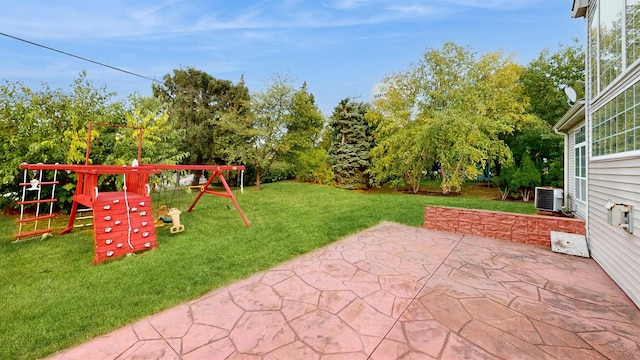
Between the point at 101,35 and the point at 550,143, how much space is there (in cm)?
1726

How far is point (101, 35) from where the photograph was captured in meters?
7.96

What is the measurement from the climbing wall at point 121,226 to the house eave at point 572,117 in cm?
816

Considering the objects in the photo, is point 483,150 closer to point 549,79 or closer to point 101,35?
point 549,79

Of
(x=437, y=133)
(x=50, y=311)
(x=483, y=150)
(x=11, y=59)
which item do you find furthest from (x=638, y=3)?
(x=11, y=59)

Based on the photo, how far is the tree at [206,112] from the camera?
12344 millimetres

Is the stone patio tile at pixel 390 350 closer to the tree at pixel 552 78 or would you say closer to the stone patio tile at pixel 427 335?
the stone patio tile at pixel 427 335

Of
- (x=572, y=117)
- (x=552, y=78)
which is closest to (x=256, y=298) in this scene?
(x=572, y=117)

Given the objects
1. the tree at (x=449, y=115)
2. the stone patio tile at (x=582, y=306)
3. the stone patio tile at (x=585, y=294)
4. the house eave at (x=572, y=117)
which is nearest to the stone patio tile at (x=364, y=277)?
the stone patio tile at (x=582, y=306)

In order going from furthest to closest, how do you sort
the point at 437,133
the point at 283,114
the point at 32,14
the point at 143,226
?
the point at 283,114
the point at 437,133
the point at 32,14
the point at 143,226

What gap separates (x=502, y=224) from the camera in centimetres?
513

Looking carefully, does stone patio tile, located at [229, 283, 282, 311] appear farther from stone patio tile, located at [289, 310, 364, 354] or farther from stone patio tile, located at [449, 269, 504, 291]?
stone patio tile, located at [449, 269, 504, 291]

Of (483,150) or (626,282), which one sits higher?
(483,150)

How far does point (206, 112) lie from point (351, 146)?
305 inches

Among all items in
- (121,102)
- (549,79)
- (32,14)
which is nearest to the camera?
(32,14)
